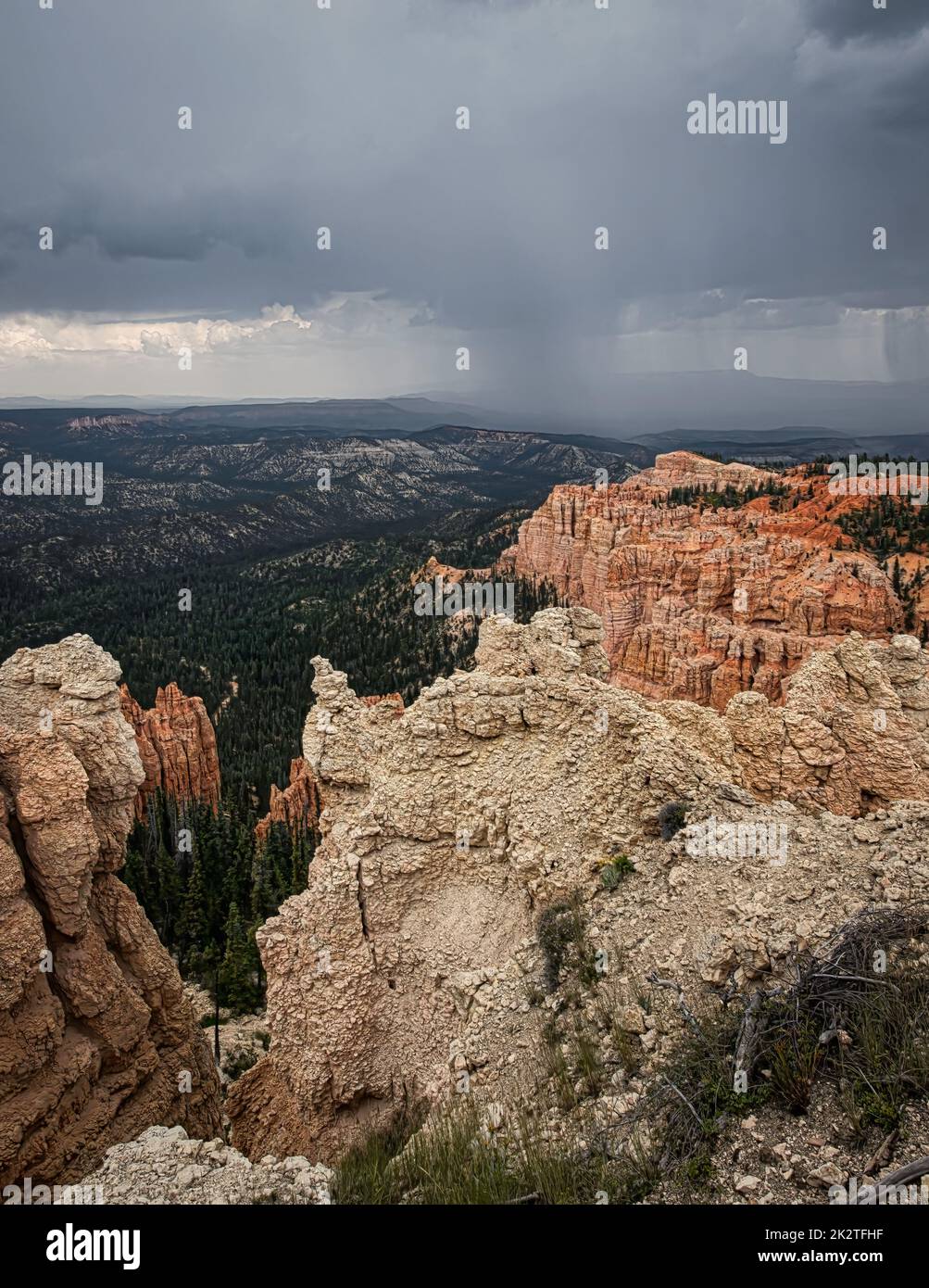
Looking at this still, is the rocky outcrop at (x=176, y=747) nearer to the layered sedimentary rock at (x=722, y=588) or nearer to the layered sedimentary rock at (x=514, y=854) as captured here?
the layered sedimentary rock at (x=722, y=588)

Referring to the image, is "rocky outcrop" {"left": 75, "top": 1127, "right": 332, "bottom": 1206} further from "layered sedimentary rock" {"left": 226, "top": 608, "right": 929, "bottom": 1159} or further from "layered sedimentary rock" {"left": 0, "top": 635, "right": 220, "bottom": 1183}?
"layered sedimentary rock" {"left": 0, "top": 635, "right": 220, "bottom": 1183}

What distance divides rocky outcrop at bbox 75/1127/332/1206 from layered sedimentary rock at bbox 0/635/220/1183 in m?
2.67

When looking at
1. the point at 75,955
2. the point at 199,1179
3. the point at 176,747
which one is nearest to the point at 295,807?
the point at 176,747

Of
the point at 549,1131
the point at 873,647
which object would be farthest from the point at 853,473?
the point at 549,1131

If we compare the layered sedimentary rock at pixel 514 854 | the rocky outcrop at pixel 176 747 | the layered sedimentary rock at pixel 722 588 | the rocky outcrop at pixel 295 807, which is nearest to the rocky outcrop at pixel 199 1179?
the layered sedimentary rock at pixel 514 854

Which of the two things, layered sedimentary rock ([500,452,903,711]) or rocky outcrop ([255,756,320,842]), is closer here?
rocky outcrop ([255,756,320,842])

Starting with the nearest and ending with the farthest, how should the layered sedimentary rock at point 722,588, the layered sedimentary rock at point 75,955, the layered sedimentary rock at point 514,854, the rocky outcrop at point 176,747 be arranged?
the layered sedimentary rock at point 514,854 < the layered sedimentary rock at point 75,955 < the layered sedimentary rock at point 722,588 < the rocky outcrop at point 176,747

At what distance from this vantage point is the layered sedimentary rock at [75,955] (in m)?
8.07

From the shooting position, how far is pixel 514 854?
906 centimetres

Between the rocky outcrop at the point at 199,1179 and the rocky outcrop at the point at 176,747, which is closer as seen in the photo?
the rocky outcrop at the point at 199,1179

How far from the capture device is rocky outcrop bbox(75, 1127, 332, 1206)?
543cm

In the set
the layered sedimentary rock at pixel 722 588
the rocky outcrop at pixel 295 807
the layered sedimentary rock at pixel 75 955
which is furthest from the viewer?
the layered sedimentary rock at pixel 722 588

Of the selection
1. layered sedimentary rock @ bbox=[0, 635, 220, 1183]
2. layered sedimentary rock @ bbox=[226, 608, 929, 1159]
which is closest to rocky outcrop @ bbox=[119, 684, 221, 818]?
layered sedimentary rock @ bbox=[0, 635, 220, 1183]

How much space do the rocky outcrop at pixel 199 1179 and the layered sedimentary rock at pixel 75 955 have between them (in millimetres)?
2671
